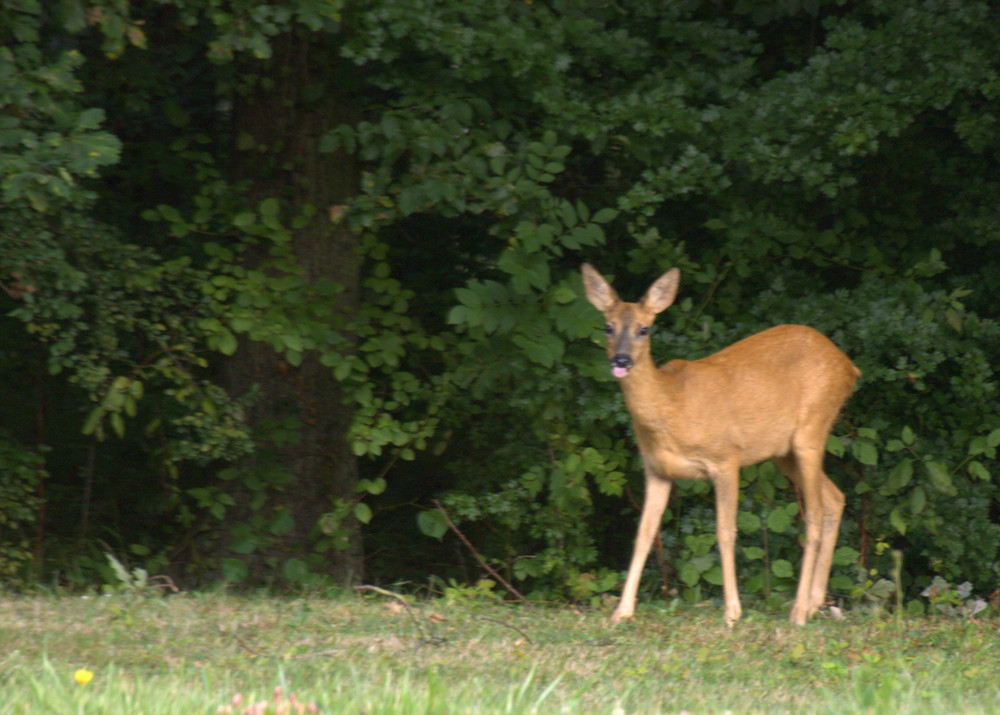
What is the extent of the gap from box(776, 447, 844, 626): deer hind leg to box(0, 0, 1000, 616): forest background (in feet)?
1.25

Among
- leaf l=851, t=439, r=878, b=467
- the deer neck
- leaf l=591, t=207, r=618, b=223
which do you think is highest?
leaf l=591, t=207, r=618, b=223

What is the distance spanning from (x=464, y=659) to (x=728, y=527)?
6.18 ft

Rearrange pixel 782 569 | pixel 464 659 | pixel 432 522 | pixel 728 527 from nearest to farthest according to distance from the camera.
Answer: pixel 464 659
pixel 728 527
pixel 782 569
pixel 432 522

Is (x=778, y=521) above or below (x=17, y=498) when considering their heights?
above

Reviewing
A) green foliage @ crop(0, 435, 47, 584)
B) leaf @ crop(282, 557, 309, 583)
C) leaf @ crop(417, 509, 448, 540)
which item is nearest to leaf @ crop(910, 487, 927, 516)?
leaf @ crop(417, 509, 448, 540)

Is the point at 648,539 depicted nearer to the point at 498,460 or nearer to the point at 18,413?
the point at 498,460

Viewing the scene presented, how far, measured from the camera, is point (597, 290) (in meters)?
6.54

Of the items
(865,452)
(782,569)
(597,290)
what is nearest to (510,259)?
(597,290)

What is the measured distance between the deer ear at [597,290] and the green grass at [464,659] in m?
1.56

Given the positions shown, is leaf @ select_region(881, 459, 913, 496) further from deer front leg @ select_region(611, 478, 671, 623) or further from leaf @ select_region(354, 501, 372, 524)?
leaf @ select_region(354, 501, 372, 524)

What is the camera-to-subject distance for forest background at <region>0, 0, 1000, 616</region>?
7105mm

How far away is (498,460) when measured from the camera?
834 cm

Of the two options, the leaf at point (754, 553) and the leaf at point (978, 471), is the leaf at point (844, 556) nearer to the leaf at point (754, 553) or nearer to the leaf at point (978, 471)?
the leaf at point (754, 553)

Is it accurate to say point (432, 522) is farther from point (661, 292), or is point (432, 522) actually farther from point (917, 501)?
point (917, 501)
